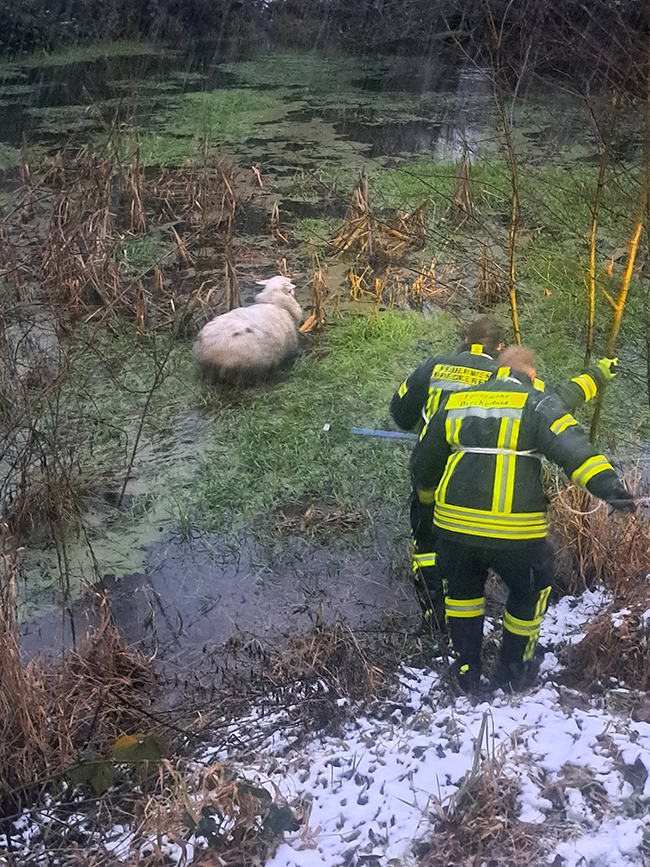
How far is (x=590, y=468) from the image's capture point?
3141 mm

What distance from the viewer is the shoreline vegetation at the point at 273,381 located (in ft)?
11.4

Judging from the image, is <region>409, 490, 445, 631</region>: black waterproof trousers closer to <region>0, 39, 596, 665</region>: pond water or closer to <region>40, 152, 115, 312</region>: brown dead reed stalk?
<region>0, 39, 596, 665</region>: pond water

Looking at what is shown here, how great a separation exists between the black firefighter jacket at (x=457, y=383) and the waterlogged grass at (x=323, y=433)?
1.43 m

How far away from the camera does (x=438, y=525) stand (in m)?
3.43

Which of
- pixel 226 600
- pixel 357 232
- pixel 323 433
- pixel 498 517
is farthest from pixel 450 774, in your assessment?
pixel 357 232

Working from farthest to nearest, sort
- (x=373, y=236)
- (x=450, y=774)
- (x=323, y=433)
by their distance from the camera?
(x=373, y=236) → (x=323, y=433) → (x=450, y=774)

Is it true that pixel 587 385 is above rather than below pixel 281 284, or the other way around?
above

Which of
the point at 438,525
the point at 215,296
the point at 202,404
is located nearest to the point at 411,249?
the point at 215,296

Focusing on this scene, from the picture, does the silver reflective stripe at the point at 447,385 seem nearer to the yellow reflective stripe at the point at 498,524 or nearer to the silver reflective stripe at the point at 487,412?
the silver reflective stripe at the point at 487,412

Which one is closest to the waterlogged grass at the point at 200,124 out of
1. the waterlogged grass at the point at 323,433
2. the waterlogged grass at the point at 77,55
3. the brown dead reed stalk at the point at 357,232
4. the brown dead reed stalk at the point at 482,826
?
the brown dead reed stalk at the point at 357,232

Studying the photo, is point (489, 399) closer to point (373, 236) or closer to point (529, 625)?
point (529, 625)

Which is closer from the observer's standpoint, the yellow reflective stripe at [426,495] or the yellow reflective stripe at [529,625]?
the yellow reflective stripe at [529,625]

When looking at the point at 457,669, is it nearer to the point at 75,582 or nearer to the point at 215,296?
the point at 75,582

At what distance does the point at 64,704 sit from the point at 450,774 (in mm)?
1501
